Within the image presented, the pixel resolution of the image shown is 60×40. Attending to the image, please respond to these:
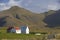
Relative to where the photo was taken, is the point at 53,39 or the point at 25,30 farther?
the point at 25,30

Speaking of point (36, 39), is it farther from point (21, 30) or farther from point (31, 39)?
point (21, 30)

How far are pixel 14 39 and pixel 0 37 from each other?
5663mm

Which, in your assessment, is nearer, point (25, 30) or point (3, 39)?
point (3, 39)

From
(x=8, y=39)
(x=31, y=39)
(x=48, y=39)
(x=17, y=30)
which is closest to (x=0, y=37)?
(x=8, y=39)

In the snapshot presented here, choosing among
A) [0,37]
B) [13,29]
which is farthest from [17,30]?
[0,37]

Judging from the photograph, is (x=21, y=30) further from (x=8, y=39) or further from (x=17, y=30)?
(x=8, y=39)

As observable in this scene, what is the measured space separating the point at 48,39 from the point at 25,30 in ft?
229

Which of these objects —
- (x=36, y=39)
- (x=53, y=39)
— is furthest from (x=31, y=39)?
(x=53, y=39)

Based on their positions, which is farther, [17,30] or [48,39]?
[17,30]

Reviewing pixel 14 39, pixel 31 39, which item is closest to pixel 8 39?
pixel 14 39

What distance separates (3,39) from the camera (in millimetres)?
71750

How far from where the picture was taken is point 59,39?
7319cm

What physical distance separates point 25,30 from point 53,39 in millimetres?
69229

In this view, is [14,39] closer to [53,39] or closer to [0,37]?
[0,37]
